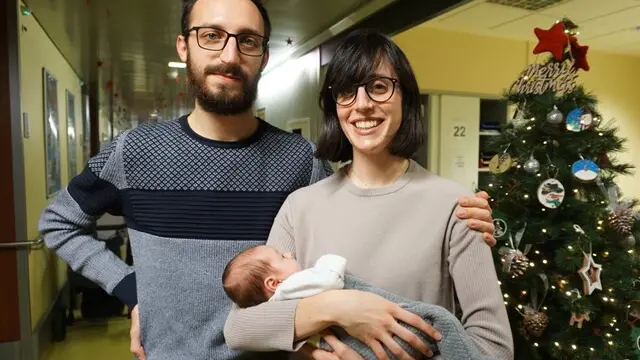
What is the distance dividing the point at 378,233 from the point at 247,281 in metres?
0.34

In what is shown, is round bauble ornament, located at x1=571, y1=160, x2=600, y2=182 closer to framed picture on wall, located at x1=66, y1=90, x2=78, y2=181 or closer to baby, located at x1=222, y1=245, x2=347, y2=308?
baby, located at x1=222, y1=245, x2=347, y2=308

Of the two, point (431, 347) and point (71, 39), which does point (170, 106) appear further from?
point (431, 347)

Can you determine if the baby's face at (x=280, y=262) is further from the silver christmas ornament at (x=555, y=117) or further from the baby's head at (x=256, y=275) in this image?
the silver christmas ornament at (x=555, y=117)

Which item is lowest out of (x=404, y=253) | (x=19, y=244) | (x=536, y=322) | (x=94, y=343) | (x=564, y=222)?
(x=94, y=343)

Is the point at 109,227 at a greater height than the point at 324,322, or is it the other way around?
the point at 324,322

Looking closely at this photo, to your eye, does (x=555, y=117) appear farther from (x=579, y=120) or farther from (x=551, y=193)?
(x=551, y=193)

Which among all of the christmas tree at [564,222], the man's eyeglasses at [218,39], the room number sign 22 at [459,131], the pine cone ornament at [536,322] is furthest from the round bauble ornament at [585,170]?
the room number sign 22 at [459,131]

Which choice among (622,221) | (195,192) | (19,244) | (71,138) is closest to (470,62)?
(622,221)

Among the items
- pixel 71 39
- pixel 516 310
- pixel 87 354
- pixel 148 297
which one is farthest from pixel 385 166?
pixel 71 39

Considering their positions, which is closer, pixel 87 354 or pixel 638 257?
pixel 638 257

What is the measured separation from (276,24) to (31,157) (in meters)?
2.33

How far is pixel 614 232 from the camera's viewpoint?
2201 millimetres

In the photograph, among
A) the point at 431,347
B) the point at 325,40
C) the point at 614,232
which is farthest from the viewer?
the point at 325,40

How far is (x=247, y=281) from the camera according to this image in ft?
3.78
